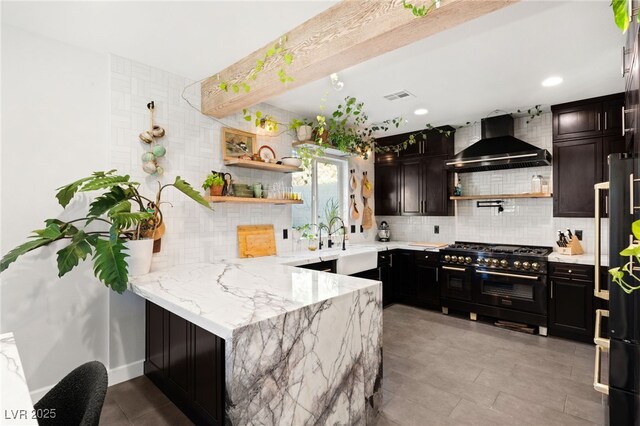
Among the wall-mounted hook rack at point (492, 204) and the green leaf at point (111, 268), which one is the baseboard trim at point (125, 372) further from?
the wall-mounted hook rack at point (492, 204)

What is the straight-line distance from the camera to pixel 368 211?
17.1 ft

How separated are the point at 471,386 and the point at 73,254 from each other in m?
2.96

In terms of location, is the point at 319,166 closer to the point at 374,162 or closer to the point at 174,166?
the point at 374,162

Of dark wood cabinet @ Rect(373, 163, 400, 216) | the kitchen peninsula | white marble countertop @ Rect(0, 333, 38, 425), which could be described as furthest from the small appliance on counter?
white marble countertop @ Rect(0, 333, 38, 425)

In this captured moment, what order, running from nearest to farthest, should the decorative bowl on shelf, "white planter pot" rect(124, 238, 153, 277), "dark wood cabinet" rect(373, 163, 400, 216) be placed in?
"white planter pot" rect(124, 238, 153, 277)
the decorative bowl on shelf
"dark wood cabinet" rect(373, 163, 400, 216)

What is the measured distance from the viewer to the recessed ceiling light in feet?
9.82

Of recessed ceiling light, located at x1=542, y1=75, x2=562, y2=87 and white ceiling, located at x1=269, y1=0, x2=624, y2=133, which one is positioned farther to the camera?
recessed ceiling light, located at x1=542, y1=75, x2=562, y2=87

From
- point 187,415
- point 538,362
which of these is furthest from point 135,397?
point 538,362

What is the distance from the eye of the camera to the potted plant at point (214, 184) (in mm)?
2955

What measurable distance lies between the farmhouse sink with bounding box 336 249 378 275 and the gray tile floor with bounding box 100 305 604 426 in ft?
2.65

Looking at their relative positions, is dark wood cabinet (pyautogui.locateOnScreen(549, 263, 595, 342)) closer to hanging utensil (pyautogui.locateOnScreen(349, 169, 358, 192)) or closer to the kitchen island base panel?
the kitchen island base panel

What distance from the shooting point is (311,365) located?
5.63 ft

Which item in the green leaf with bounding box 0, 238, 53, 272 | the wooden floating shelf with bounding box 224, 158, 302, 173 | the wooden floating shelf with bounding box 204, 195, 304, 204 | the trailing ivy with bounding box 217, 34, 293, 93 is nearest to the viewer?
the green leaf with bounding box 0, 238, 53, 272

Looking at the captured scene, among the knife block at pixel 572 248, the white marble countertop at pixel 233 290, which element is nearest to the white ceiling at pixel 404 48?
the knife block at pixel 572 248
